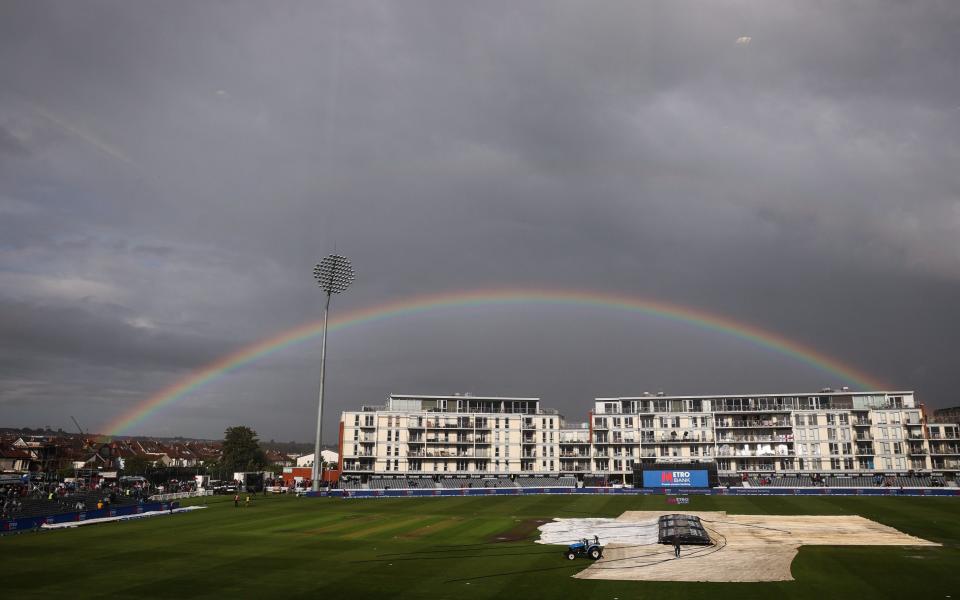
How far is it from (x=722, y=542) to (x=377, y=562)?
90.6ft

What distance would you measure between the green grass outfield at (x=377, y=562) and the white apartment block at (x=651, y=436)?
68411mm

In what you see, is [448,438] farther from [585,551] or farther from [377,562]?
[585,551]

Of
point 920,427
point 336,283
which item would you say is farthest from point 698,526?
point 920,427

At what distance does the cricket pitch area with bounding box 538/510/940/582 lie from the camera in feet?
139

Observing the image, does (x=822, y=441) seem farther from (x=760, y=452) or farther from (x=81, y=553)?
(x=81, y=553)

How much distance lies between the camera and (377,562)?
4806 cm

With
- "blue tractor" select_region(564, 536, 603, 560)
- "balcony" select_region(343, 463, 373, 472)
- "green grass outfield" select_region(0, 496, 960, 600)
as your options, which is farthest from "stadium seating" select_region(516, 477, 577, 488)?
"blue tractor" select_region(564, 536, 603, 560)

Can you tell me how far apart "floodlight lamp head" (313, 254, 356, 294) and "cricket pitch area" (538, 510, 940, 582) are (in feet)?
236

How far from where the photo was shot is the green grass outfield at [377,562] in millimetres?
37938

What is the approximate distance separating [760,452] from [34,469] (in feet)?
602

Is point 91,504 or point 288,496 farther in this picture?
point 288,496

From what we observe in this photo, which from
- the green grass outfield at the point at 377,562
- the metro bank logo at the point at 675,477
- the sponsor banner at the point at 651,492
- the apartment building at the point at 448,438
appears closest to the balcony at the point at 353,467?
the apartment building at the point at 448,438

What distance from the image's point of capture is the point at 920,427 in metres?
145

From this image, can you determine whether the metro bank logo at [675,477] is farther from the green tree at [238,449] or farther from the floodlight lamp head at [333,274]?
the green tree at [238,449]
